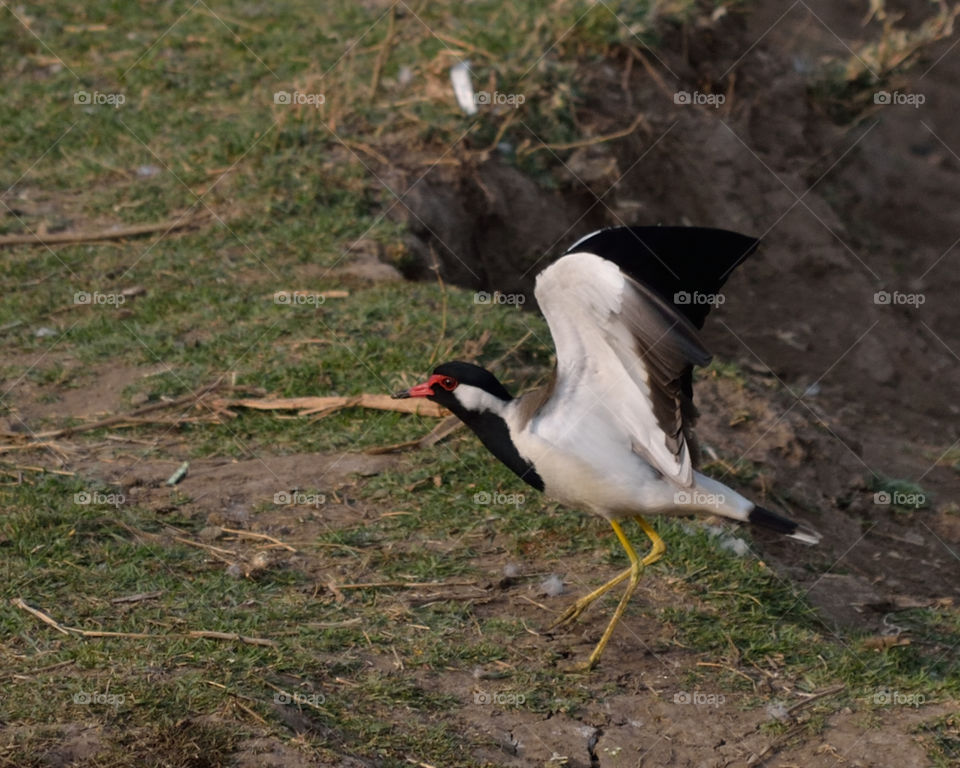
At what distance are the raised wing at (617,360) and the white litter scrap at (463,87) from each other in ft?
14.2

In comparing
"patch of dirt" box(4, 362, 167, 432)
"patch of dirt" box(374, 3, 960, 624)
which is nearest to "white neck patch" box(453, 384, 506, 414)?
"patch of dirt" box(374, 3, 960, 624)

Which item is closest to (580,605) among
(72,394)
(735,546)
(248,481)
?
(735,546)

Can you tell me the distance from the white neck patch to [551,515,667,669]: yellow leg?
2.28 ft

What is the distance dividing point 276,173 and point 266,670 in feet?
15.3

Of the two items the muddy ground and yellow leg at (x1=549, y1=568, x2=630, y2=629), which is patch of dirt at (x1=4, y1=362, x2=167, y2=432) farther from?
yellow leg at (x1=549, y1=568, x2=630, y2=629)

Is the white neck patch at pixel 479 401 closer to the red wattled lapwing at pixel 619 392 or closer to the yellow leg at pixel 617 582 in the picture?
the red wattled lapwing at pixel 619 392

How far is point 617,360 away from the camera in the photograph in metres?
5.02

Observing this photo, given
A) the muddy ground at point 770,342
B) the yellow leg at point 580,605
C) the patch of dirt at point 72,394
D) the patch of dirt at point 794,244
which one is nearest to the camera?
the muddy ground at point 770,342

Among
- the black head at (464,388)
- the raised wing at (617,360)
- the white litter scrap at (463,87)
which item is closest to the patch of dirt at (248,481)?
the black head at (464,388)

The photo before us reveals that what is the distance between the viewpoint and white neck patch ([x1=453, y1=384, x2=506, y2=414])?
5.38 m

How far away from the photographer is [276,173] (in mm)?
8633

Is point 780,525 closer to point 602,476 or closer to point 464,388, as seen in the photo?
point 602,476

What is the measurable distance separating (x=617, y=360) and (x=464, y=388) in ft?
2.40

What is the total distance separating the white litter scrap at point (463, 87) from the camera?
911 cm
